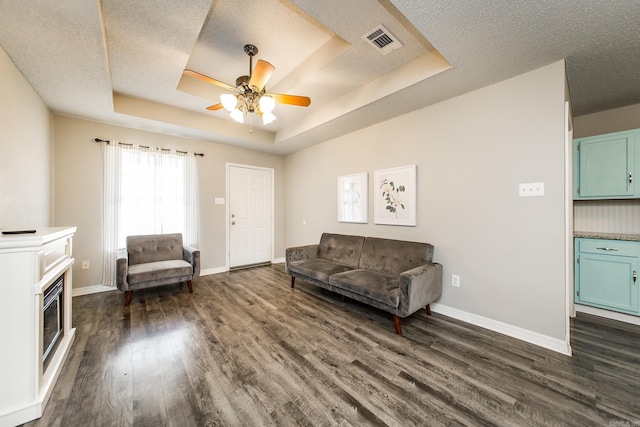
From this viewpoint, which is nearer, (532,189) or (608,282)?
(532,189)

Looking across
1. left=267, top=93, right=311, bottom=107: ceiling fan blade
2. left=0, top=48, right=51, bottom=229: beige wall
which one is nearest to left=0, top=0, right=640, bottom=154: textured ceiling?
left=0, top=48, right=51, bottom=229: beige wall

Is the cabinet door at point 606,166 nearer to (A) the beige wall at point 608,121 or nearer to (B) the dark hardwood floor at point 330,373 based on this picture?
(A) the beige wall at point 608,121

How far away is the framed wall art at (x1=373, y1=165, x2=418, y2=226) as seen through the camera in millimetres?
3105

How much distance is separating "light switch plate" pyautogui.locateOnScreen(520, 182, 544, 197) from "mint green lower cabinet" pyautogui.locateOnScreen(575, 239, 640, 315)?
4.21ft

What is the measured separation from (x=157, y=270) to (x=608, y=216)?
5.77m

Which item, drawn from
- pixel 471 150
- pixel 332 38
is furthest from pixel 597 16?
pixel 332 38

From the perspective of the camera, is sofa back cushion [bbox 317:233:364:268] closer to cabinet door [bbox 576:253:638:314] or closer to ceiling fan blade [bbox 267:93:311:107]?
ceiling fan blade [bbox 267:93:311:107]

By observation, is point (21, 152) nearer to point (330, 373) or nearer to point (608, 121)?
point (330, 373)

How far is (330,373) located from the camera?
5.92 feet

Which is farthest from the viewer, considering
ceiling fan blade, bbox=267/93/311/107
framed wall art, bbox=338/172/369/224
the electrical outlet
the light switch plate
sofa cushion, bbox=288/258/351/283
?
framed wall art, bbox=338/172/369/224

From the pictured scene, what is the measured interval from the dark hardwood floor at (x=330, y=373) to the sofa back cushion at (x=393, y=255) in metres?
0.60

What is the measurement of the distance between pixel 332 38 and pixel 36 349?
328cm

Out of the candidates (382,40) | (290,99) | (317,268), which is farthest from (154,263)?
(382,40)

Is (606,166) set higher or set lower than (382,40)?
lower
